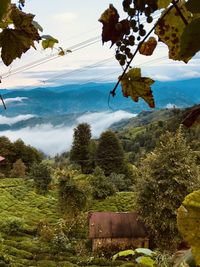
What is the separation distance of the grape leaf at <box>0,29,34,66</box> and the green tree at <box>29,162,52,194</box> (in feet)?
117

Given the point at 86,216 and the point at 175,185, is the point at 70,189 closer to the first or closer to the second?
the point at 86,216

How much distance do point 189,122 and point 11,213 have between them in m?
28.5


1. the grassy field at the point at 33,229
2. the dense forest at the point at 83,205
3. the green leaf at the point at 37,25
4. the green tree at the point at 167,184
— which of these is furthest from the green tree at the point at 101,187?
the green leaf at the point at 37,25

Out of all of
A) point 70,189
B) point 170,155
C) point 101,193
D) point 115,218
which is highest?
point 170,155

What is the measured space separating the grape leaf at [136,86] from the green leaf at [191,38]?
237mm

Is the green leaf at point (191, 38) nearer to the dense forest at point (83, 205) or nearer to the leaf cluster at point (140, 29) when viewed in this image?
the leaf cluster at point (140, 29)

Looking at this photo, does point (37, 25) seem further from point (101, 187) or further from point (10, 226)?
point (101, 187)

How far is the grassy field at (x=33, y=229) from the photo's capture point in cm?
1809

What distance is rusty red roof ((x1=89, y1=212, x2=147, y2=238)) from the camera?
20.5 meters

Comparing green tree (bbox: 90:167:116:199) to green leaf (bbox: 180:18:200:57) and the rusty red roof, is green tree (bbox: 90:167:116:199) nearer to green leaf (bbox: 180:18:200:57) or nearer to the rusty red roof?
the rusty red roof

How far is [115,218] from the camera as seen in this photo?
21906mm

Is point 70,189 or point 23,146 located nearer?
point 70,189

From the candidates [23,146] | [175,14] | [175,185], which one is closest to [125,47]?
[175,14]


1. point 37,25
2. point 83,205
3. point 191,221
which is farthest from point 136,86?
point 83,205
